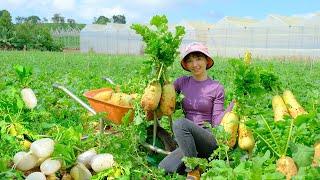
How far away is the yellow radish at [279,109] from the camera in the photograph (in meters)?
3.63

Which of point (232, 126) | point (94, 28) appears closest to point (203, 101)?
point (232, 126)

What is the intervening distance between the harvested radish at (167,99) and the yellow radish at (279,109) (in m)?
0.95

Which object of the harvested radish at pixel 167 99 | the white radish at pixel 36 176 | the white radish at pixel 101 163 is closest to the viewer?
the white radish at pixel 36 176

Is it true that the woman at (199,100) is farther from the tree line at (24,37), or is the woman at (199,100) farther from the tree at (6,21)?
the tree at (6,21)

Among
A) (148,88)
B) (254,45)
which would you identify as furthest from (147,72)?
(254,45)

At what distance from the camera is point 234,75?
3830mm

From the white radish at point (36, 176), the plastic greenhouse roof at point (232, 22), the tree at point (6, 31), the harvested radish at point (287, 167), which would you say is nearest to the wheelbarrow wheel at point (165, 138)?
the white radish at point (36, 176)

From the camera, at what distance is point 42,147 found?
4.08m

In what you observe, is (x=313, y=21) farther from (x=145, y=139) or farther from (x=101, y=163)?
(x=101, y=163)

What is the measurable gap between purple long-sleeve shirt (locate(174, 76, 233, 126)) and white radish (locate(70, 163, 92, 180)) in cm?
105

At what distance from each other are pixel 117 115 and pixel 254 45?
2901 cm

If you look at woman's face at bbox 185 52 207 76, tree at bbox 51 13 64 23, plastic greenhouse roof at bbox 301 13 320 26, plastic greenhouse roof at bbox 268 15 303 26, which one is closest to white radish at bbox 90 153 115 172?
woman's face at bbox 185 52 207 76

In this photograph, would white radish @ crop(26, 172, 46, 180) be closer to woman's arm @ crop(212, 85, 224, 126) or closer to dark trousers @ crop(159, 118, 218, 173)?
dark trousers @ crop(159, 118, 218, 173)

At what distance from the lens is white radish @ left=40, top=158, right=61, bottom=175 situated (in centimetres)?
401
